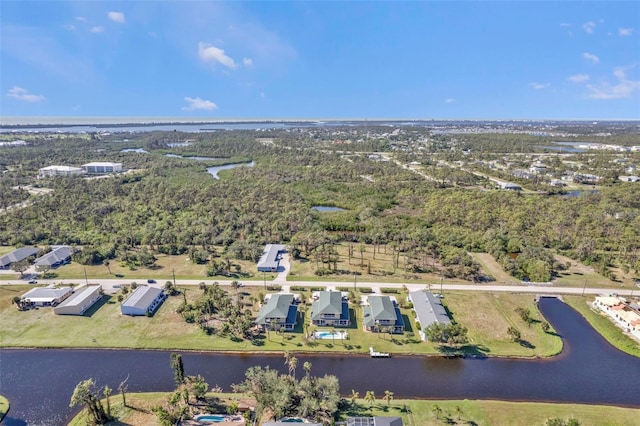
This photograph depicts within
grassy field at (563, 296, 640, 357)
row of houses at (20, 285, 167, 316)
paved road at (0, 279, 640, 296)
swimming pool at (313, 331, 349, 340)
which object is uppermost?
row of houses at (20, 285, 167, 316)

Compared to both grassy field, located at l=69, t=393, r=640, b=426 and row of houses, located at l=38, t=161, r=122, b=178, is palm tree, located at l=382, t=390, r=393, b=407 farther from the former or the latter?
row of houses, located at l=38, t=161, r=122, b=178

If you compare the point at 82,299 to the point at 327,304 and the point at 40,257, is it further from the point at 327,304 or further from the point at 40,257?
the point at 327,304

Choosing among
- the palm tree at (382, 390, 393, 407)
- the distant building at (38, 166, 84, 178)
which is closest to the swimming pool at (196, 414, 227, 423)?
the palm tree at (382, 390, 393, 407)

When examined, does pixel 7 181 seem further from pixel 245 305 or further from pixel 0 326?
pixel 245 305

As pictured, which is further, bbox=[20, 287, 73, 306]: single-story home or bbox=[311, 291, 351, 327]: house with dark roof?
bbox=[20, 287, 73, 306]: single-story home

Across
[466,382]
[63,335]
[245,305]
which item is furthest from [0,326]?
[466,382]

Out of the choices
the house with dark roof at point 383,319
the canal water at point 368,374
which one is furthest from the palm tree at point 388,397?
the house with dark roof at point 383,319

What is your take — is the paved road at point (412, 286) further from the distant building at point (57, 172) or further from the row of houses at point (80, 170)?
the row of houses at point (80, 170)
